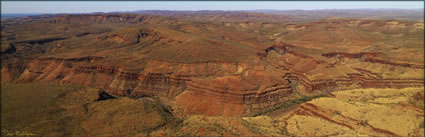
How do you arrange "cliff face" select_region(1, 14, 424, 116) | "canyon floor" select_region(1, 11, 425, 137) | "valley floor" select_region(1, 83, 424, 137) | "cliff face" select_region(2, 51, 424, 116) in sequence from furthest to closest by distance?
"cliff face" select_region(1, 14, 424, 116), "cliff face" select_region(2, 51, 424, 116), "canyon floor" select_region(1, 11, 425, 137), "valley floor" select_region(1, 83, 424, 137)

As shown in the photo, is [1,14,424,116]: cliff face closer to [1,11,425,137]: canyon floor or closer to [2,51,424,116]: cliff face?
[2,51,424,116]: cliff face

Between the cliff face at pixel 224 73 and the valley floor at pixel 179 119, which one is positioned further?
the cliff face at pixel 224 73

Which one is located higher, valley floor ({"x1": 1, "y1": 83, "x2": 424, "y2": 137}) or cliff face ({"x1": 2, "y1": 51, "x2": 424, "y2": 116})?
cliff face ({"x1": 2, "y1": 51, "x2": 424, "y2": 116})

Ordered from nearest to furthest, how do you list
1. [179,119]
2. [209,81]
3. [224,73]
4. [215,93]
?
1. [179,119]
2. [215,93]
3. [209,81]
4. [224,73]

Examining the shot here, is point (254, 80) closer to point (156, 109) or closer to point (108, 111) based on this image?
point (156, 109)

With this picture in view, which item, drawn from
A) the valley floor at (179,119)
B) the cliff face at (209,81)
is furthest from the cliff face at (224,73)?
the valley floor at (179,119)

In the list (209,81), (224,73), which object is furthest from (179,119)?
(224,73)

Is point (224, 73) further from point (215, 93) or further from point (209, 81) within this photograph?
point (215, 93)

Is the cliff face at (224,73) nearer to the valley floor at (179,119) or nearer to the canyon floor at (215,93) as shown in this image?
the canyon floor at (215,93)

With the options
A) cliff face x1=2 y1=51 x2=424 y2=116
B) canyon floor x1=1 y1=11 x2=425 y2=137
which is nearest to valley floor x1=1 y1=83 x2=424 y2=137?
canyon floor x1=1 y1=11 x2=425 y2=137

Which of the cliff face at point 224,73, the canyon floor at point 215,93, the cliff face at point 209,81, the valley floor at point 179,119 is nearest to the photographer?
the valley floor at point 179,119

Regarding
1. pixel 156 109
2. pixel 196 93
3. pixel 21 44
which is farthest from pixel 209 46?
pixel 21 44
